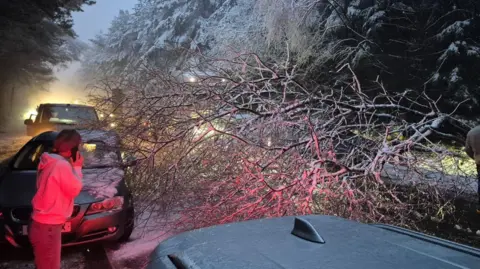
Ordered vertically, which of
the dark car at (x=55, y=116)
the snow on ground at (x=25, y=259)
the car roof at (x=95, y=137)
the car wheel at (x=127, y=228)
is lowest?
the snow on ground at (x=25, y=259)

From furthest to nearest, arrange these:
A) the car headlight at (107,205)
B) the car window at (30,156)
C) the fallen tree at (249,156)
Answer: the car window at (30,156) → the fallen tree at (249,156) → the car headlight at (107,205)

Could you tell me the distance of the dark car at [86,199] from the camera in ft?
12.7

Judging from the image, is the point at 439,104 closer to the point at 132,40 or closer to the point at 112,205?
the point at 112,205

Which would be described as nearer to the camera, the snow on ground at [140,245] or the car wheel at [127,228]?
the snow on ground at [140,245]

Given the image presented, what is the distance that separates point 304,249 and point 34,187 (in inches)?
149

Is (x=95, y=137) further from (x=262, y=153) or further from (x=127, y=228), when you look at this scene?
(x=262, y=153)

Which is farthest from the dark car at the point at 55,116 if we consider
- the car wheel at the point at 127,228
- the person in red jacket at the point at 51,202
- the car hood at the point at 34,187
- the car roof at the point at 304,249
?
the car roof at the point at 304,249

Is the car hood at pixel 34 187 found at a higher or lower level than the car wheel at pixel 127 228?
higher

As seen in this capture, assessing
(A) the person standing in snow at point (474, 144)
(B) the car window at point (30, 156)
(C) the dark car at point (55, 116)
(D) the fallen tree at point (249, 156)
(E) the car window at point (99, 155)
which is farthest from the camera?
(C) the dark car at point (55, 116)

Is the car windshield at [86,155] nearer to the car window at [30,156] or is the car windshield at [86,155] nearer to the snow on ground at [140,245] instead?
the car window at [30,156]

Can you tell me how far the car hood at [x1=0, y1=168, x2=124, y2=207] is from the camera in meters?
4.01

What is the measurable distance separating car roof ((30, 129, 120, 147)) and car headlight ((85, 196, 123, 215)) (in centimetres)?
120

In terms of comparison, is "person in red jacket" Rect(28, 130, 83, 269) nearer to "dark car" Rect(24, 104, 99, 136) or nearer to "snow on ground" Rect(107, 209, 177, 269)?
"snow on ground" Rect(107, 209, 177, 269)

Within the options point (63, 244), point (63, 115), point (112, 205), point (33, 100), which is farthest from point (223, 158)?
point (33, 100)
